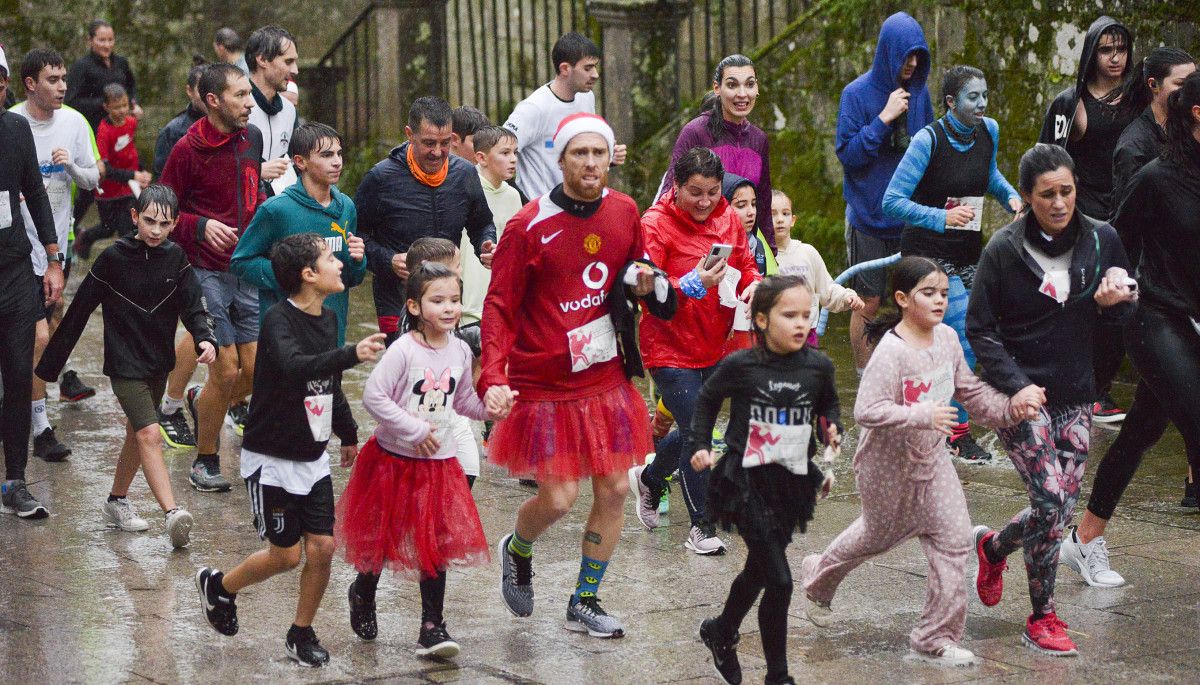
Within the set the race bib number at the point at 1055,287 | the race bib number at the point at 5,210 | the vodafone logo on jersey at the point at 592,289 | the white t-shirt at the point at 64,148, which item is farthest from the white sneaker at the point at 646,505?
the white t-shirt at the point at 64,148

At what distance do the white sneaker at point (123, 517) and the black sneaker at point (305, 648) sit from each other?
2069mm

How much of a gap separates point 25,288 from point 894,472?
4.16 meters

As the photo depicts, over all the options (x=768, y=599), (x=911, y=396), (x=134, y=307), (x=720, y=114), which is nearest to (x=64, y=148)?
(x=134, y=307)

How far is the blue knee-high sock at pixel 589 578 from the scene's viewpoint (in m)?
6.00

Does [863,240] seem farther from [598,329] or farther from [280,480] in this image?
[280,480]

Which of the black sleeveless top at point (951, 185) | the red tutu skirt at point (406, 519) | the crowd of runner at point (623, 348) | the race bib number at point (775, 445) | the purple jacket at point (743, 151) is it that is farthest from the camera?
the black sleeveless top at point (951, 185)

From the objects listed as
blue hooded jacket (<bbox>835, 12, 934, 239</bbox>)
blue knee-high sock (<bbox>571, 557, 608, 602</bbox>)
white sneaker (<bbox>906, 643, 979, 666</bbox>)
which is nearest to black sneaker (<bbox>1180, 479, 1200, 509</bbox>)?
blue hooded jacket (<bbox>835, 12, 934, 239</bbox>)

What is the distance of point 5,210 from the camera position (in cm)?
761

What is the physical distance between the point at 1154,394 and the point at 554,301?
240cm

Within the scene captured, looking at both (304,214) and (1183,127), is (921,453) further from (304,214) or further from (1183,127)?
(304,214)

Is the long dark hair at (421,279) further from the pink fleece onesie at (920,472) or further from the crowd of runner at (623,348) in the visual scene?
the pink fleece onesie at (920,472)

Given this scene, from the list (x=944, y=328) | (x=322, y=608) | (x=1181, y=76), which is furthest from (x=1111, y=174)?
(x=322, y=608)

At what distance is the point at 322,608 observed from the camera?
6.25 metres

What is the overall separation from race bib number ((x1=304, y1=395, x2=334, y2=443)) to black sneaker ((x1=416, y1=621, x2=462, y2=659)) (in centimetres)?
74
